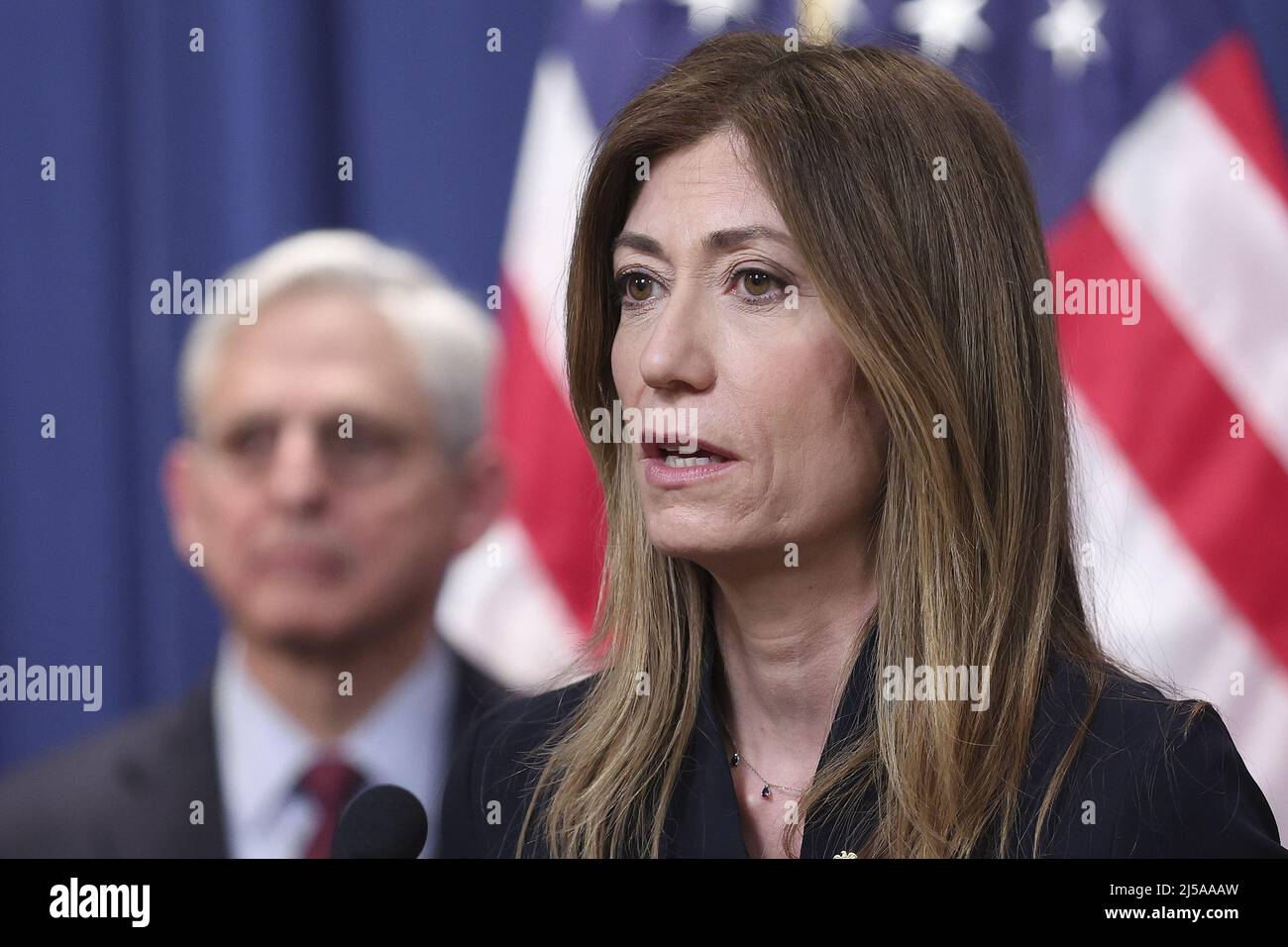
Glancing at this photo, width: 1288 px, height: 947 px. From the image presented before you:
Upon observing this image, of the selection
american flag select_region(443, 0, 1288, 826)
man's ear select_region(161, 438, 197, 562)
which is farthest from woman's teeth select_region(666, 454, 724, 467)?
man's ear select_region(161, 438, 197, 562)

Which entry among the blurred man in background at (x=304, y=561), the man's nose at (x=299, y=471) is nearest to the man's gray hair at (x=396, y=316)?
the blurred man in background at (x=304, y=561)

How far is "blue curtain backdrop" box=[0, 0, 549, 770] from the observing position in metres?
1.57

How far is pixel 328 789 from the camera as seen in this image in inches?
61.6

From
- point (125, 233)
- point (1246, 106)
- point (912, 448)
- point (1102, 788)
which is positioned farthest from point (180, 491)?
point (1246, 106)

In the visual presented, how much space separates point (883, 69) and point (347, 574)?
88 centimetres

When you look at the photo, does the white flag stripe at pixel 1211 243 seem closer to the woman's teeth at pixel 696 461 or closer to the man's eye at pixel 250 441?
the woman's teeth at pixel 696 461

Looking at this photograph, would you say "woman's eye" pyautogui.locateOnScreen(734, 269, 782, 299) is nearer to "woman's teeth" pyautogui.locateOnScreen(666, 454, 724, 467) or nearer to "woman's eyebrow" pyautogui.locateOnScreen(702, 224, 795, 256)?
"woman's eyebrow" pyautogui.locateOnScreen(702, 224, 795, 256)

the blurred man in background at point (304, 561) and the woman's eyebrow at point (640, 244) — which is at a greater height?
the woman's eyebrow at point (640, 244)

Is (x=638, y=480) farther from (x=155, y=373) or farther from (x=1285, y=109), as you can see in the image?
(x=1285, y=109)

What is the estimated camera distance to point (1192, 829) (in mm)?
977

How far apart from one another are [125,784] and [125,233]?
0.68 m

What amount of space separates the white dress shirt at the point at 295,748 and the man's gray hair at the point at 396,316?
0.30 m

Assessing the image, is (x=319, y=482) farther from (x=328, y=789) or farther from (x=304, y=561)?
(x=328, y=789)

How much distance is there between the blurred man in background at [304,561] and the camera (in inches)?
61.4
